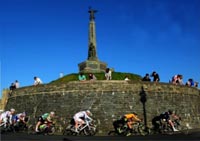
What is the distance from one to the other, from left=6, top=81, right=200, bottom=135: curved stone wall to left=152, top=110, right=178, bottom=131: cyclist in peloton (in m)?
0.39

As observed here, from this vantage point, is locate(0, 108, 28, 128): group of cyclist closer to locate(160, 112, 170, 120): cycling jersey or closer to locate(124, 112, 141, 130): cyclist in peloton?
locate(124, 112, 141, 130): cyclist in peloton

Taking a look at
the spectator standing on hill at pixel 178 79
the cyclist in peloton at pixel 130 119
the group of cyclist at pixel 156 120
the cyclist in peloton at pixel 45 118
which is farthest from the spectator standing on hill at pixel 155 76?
the cyclist in peloton at pixel 45 118

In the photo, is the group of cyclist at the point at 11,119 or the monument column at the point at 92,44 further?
the monument column at the point at 92,44

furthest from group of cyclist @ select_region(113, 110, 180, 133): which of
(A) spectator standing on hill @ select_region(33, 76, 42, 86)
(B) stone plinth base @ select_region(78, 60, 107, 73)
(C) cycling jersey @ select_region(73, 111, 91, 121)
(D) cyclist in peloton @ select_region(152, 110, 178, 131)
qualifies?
(B) stone plinth base @ select_region(78, 60, 107, 73)

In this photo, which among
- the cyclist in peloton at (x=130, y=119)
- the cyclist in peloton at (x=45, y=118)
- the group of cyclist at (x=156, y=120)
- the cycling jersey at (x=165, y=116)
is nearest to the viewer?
the cyclist in peloton at (x=130, y=119)

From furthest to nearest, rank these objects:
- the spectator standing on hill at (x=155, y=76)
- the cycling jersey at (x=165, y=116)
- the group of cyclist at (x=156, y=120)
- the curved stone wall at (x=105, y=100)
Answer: the spectator standing on hill at (x=155, y=76) < the curved stone wall at (x=105, y=100) < the cycling jersey at (x=165, y=116) < the group of cyclist at (x=156, y=120)

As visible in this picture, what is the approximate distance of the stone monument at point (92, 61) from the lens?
35.7m

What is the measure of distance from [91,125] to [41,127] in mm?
2876

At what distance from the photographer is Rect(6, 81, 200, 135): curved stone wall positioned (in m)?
22.4

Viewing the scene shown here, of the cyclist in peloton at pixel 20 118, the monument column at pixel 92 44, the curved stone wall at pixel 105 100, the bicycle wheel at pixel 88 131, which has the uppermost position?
the monument column at pixel 92 44

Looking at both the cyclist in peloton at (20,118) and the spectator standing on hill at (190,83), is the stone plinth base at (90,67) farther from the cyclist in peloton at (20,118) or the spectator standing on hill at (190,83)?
the cyclist in peloton at (20,118)

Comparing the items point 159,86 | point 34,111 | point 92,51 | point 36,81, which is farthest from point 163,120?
point 92,51

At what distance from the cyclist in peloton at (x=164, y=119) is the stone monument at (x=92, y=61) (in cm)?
1370

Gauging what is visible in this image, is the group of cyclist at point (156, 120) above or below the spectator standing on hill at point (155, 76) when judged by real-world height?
below
